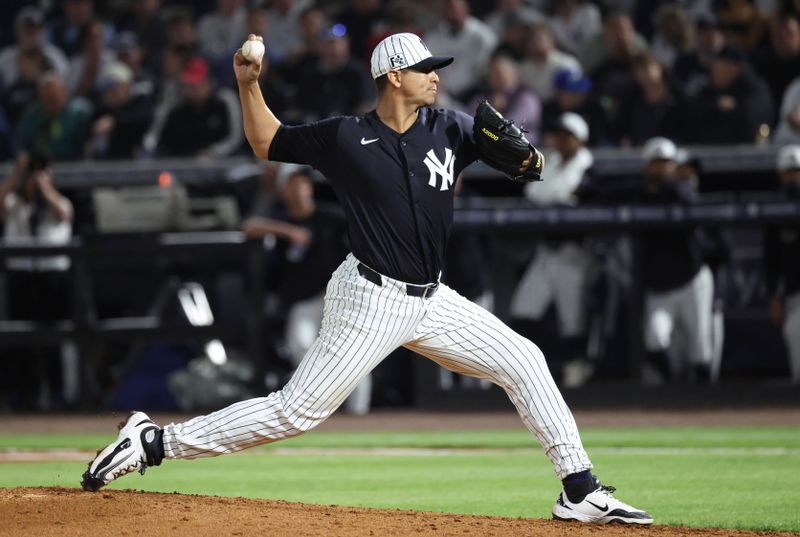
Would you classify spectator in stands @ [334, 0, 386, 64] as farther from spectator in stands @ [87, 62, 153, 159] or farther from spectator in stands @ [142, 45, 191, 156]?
spectator in stands @ [87, 62, 153, 159]

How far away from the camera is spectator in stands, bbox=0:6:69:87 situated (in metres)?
15.2

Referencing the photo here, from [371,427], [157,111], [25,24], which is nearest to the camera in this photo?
[371,427]

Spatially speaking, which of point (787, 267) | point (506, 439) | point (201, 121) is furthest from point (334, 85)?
point (506, 439)

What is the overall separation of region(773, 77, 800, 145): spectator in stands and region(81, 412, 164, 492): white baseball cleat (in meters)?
8.05

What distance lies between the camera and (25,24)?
15.4 metres

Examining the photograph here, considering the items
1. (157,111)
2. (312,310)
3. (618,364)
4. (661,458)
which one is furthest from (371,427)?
(157,111)

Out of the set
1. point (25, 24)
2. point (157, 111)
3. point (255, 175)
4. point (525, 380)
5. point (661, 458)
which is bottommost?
point (661, 458)

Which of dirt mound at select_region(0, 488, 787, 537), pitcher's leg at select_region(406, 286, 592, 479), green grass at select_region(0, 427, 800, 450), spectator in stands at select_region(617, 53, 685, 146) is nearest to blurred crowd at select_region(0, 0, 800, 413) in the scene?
spectator in stands at select_region(617, 53, 685, 146)

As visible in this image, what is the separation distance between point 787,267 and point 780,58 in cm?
229

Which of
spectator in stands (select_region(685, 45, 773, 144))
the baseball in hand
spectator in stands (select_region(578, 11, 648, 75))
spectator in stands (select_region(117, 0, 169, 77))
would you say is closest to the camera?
the baseball in hand

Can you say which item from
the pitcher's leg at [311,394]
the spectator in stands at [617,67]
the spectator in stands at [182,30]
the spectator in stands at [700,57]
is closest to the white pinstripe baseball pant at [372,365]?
the pitcher's leg at [311,394]

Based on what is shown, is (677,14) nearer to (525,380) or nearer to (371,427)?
(371,427)

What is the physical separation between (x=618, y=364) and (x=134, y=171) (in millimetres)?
4840

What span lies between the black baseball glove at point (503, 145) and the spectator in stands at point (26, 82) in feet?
34.7
